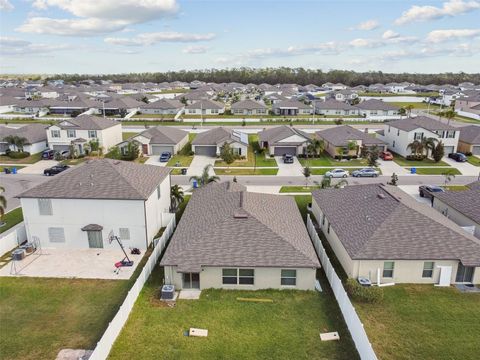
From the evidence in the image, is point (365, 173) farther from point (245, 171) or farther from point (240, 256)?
point (240, 256)

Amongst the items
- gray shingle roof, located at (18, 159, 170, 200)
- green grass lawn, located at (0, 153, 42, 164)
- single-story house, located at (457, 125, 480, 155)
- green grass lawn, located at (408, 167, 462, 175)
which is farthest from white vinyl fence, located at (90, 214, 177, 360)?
single-story house, located at (457, 125, 480, 155)

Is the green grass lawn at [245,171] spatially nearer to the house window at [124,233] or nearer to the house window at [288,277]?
the house window at [124,233]

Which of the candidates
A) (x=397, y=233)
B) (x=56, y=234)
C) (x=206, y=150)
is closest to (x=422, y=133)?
(x=206, y=150)

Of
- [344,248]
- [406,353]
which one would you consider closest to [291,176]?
[344,248]

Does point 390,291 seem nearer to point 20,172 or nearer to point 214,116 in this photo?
point 20,172

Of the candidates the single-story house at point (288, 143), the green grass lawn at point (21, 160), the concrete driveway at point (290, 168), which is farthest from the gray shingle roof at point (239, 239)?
the green grass lawn at point (21, 160)

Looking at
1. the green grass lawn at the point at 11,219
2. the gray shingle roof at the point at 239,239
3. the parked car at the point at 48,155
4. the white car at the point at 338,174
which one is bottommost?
the green grass lawn at the point at 11,219
